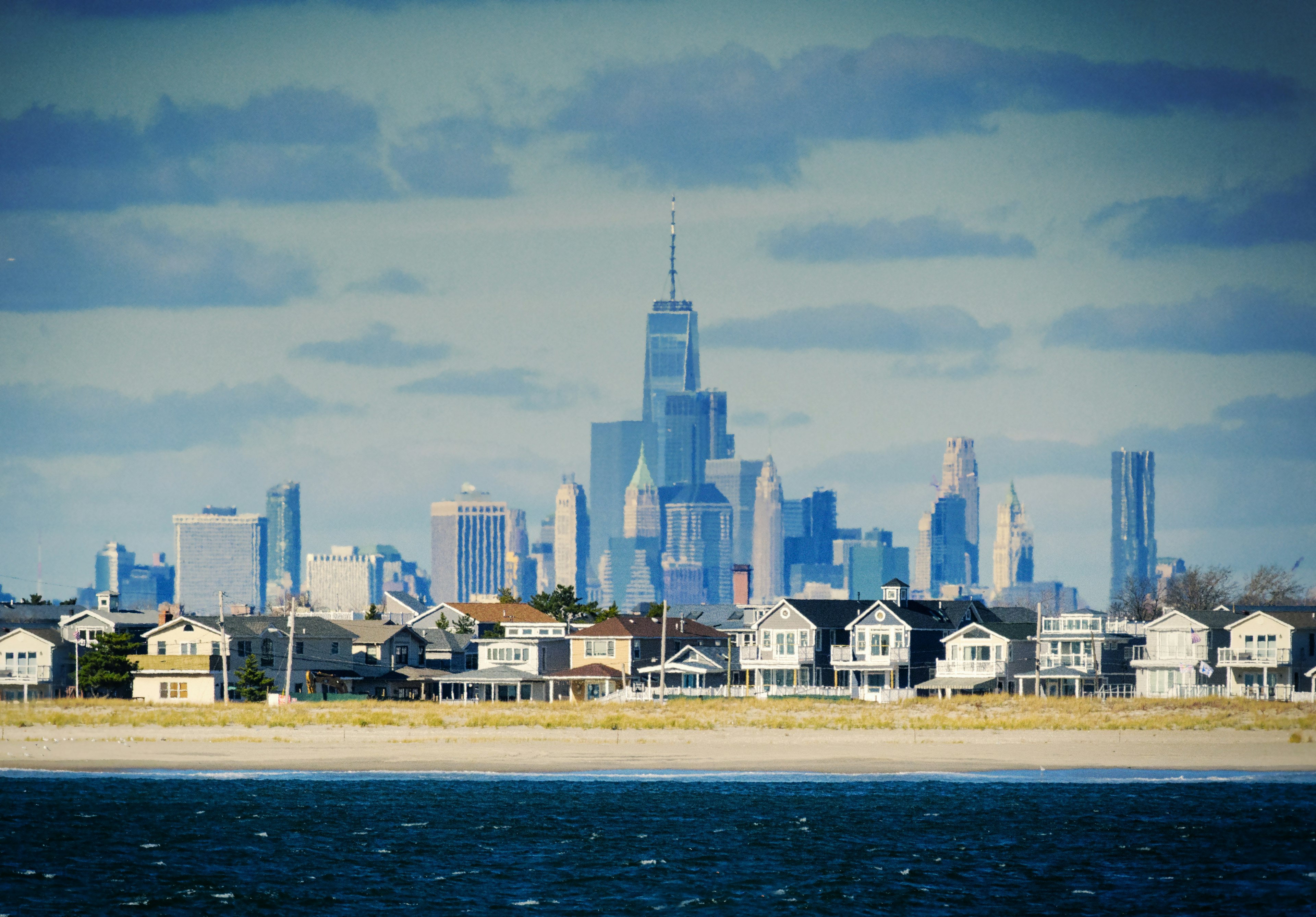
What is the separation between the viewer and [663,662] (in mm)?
→ 113000

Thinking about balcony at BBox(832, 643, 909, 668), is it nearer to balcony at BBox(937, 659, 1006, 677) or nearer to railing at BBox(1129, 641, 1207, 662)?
balcony at BBox(937, 659, 1006, 677)

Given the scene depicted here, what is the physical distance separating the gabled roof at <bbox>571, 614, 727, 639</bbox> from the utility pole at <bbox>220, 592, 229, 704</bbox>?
931 inches

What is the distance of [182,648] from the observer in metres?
119

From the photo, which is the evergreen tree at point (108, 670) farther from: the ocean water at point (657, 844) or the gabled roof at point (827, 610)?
the gabled roof at point (827, 610)

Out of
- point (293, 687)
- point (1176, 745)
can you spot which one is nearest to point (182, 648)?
point (293, 687)

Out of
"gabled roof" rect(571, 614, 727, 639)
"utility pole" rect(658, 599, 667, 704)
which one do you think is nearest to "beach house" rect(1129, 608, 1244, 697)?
"utility pole" rect(658, 599, 667, 704)

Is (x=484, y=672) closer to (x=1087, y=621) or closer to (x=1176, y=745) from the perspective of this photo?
(x=1087, y=621)

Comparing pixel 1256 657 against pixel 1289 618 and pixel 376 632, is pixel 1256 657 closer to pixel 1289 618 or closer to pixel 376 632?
pixel 1289 618

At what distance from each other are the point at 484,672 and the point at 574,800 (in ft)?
171

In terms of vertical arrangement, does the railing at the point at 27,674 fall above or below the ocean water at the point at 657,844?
above

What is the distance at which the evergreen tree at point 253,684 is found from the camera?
4397 inches

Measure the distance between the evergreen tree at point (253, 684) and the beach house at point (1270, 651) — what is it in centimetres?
5851

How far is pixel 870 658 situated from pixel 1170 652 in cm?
1997

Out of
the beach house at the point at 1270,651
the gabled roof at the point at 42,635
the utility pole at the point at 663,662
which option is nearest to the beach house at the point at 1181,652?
the beach house at the point at 1270,651
